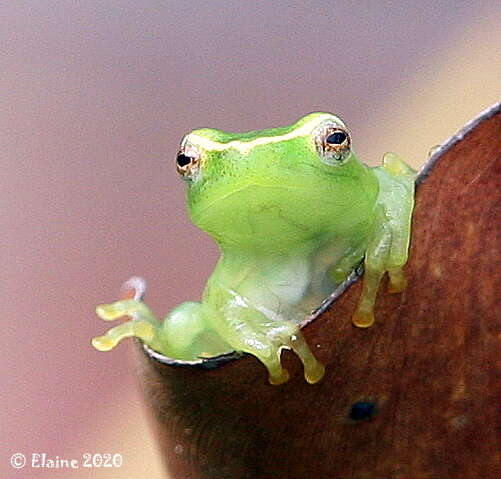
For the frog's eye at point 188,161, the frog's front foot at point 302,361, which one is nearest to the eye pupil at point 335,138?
the frog's eye at point 188,161

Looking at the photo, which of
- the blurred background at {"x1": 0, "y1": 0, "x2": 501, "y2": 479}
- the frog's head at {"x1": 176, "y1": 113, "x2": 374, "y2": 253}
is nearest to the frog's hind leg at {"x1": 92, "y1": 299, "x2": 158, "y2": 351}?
the frog's head at {"x1": 176, "y1": 113, "x2": 374, "y2": 253}

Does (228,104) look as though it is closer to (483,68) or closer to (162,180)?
(162,180)

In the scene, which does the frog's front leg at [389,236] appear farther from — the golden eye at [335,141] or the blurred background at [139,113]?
the blurred background at [139,113]

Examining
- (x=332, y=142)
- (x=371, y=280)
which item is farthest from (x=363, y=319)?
(x=332, y=142)

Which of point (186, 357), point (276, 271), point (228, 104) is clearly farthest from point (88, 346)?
point (276, 271)

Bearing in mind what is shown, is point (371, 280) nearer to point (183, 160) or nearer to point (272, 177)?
point (272, 177)
